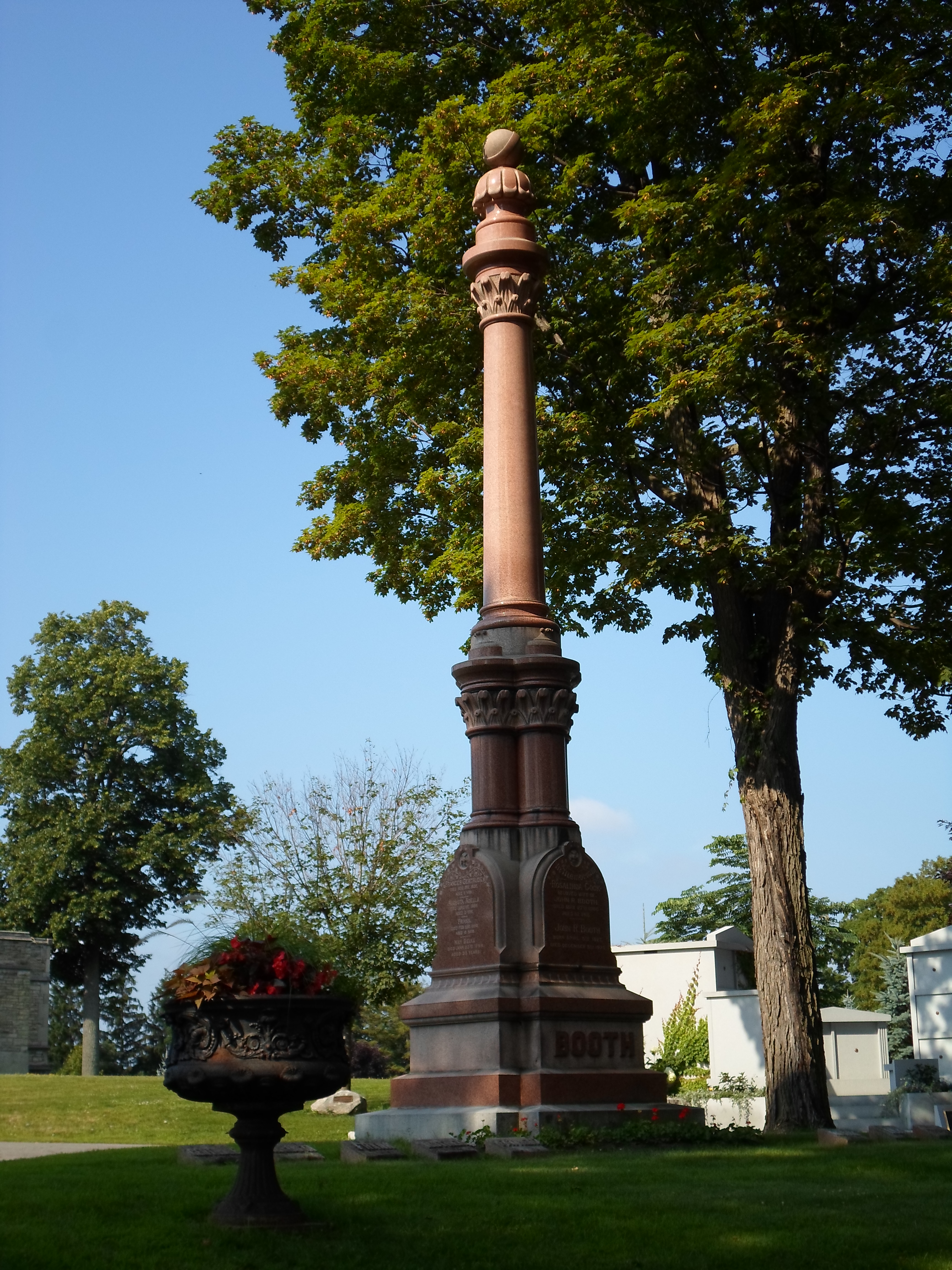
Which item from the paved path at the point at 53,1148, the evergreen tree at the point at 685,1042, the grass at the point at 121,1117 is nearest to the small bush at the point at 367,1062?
the evergreen tree at the point at 685,1042

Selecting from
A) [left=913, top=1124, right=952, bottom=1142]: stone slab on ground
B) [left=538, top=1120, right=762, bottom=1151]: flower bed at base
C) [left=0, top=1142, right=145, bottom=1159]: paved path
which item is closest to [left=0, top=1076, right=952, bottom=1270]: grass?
[left=538, top=1120, right=762, bottom=1151]: flower bed at base

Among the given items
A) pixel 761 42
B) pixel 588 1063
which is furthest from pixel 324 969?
pixel 761 42

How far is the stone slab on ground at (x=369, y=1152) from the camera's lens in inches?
439

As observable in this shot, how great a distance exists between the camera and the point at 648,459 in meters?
18.4

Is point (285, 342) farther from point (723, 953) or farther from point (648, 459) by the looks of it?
point (723, 953)

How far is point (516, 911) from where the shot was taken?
1391 cm

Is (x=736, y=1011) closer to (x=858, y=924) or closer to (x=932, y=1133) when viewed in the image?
(x=932, y=1133)

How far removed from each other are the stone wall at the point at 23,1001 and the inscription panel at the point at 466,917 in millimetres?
30100

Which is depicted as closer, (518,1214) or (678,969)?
(518,1214)

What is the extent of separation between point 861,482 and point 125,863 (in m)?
31.6

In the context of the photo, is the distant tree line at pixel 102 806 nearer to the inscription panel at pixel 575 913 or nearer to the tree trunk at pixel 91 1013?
the tree trunk at pixel 91 1013

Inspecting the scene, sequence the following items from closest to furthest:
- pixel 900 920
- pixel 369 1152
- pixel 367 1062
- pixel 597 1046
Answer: pixel 369 1152
pixel 597 1046
pixel 367 1062
pixel 900 920

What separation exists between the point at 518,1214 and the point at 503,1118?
16.7 ft

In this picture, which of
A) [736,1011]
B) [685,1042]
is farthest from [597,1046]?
[685,1042]
